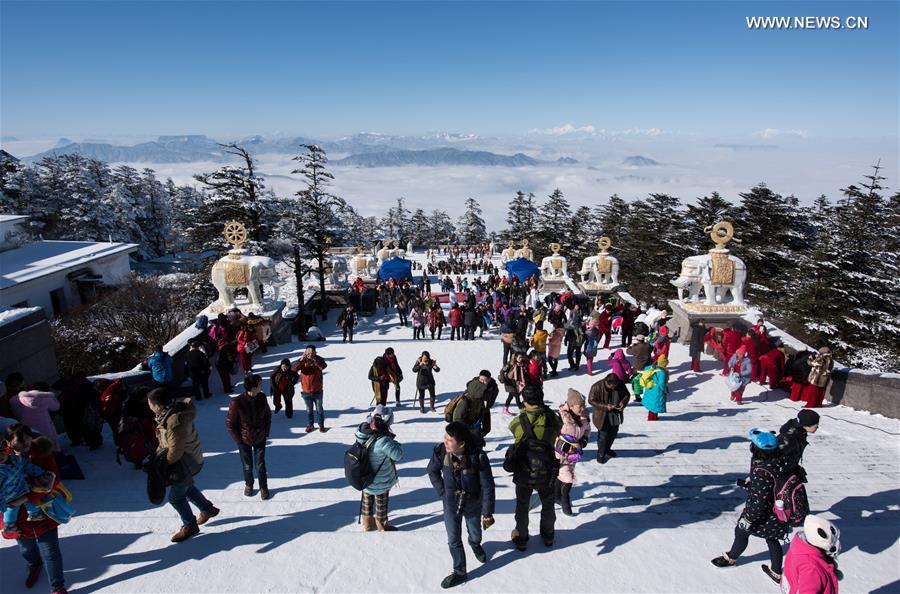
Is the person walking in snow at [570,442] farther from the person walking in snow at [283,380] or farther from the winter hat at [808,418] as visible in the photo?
the person walking in snow at [283,380]

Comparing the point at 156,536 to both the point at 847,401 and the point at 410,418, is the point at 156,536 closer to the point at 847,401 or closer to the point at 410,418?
the point at 410,418

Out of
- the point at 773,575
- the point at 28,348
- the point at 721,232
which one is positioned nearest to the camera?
the point at 773,575

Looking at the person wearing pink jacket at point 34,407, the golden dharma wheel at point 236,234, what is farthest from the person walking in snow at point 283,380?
the golden dharma wheel at point 236,234

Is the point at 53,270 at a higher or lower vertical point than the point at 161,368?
lower

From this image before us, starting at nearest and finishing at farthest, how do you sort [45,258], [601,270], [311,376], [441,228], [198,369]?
[311,376], [198,369], [601,270], [45,258], [441,228]

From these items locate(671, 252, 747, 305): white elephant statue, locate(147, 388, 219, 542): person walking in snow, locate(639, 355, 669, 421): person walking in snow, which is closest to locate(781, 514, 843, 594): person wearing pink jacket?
locate(639, 355, 669, 421): person walking in snow

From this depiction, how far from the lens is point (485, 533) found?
4938 millimetres

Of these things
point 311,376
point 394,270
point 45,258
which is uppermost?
point 311,376

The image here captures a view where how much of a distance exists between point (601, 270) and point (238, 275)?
12926mm

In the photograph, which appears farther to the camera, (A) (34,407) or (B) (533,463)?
(A) (34,407)

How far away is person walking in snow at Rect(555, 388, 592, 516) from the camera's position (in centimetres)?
496

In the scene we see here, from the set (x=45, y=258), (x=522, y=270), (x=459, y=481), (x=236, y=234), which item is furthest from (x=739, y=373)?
(x=45, y=258)

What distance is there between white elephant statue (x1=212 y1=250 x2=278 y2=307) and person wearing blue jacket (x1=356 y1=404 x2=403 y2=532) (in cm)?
1071

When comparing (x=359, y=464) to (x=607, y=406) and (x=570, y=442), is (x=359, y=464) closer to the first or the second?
(x=570, y=442)
